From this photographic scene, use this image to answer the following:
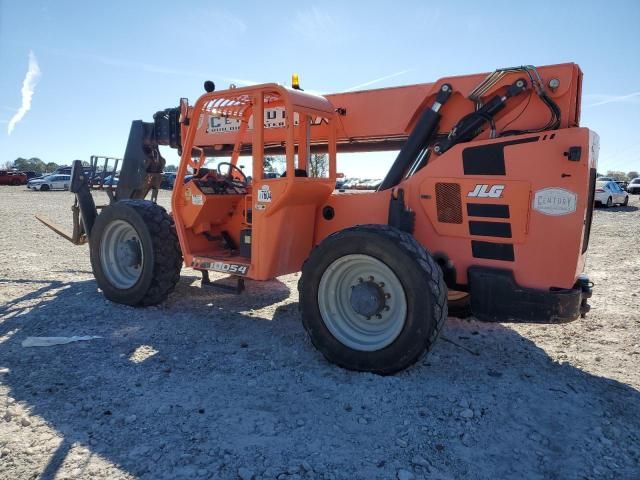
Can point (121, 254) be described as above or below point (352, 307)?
above

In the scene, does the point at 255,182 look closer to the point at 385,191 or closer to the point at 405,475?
the point at 385,191

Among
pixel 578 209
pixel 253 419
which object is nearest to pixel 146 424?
pixel 253 419

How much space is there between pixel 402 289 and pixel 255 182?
178 centimetres

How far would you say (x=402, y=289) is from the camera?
382cm

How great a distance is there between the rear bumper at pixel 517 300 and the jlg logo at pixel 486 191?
604 mm

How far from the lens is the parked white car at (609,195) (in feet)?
80.5

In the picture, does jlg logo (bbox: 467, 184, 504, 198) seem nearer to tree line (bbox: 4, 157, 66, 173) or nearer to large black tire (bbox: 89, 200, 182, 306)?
large black tire (bbox: 89, 200, 182, 306)

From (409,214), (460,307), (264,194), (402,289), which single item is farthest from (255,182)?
(460,307)

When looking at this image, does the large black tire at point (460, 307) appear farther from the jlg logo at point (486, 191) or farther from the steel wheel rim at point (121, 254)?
the steel wheel rim at point (121, 254)

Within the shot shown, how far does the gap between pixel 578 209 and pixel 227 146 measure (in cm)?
413

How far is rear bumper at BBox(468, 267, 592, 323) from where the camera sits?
148 inches

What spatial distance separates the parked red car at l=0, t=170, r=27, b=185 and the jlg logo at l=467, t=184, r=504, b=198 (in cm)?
4941

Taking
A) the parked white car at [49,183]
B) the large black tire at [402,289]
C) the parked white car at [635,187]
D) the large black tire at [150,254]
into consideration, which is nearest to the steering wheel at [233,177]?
the large black tire at [150,254]

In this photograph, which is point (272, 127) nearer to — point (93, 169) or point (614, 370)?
point (93, 169)
